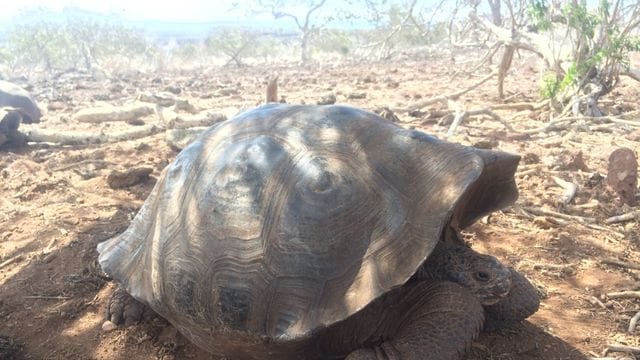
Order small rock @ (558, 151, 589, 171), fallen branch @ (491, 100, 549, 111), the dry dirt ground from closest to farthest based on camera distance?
the dry dirt ground
small rock @ (558, 151, 589, 171)
fallen branch @ (491, 100, 549, 111)

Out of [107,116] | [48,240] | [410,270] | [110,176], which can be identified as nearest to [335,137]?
[410,270]

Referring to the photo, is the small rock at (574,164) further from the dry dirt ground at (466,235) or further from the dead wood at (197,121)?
the dead wood at (197,121)

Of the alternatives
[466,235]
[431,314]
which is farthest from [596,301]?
[431,314]

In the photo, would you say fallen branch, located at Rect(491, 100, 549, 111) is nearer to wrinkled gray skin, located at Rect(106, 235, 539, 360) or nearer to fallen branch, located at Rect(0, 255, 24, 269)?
wrinkled gray skin, located at Rect(106, 235, 539, 360)

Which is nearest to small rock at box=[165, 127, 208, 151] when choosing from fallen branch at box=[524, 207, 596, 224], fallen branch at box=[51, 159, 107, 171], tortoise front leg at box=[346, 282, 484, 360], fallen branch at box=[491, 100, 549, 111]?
fallen branch at box=[51, 159, 107, 171]

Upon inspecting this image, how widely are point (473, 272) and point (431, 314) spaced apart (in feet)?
0.99

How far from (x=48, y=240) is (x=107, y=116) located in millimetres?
5083

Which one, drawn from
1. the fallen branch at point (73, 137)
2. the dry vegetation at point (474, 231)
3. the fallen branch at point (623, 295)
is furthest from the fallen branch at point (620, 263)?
the fallen branch at point (73, 137)

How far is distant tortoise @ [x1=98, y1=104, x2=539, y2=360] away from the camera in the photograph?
6.88 ft

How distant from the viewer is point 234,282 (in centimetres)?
222

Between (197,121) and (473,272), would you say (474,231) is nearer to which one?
(473,272)

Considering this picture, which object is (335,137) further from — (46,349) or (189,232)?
(46,349)

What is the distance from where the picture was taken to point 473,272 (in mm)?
2264

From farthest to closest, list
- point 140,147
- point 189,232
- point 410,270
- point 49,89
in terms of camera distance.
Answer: point 49,89, point 140,147, point 189,232, point 410,270
